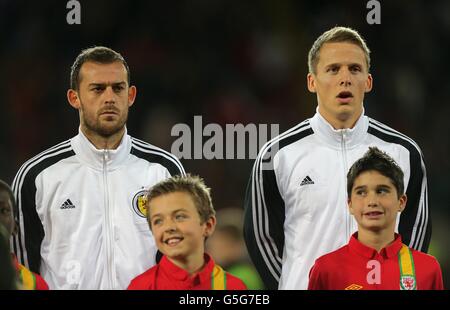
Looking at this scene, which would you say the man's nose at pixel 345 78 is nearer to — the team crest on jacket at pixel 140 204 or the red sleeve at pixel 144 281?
the team crest on jacket at pixel 140 204

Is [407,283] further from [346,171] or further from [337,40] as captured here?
[337,40]

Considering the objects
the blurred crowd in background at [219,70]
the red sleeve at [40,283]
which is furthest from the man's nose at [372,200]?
the red sleeve at [40,283]

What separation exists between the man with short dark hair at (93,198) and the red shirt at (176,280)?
6.1 inches

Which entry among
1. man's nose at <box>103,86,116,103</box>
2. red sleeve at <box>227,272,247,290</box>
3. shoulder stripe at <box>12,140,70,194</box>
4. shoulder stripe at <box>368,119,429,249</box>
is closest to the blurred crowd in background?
shoulder stripe at <box>12,140,70,194</box>

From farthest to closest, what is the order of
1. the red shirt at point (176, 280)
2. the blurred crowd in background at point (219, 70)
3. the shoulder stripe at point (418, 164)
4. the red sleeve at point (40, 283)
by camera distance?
1. the blurred crowd in background at point (219, 70)
2. the shoulder stripe at point (418, 164)
3. the red sleeve at point (40, 283)
4. the red shirt at point (176, 280)

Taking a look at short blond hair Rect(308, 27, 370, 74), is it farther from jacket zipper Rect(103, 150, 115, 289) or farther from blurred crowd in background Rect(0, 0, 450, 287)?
jacket zipper Rect(103, 150, 115, 289)

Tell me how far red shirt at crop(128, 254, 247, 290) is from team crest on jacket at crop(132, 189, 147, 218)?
24cm

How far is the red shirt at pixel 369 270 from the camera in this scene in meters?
3.29

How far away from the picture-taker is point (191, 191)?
325 cm

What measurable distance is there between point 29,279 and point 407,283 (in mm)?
1380

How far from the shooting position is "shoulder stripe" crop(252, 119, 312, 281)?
11.6 feet

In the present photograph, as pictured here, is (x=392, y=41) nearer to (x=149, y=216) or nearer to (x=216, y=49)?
(x=216, y=49)

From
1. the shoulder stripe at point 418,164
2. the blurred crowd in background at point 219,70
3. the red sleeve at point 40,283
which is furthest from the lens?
the blurred crowd in background at point 219,70
